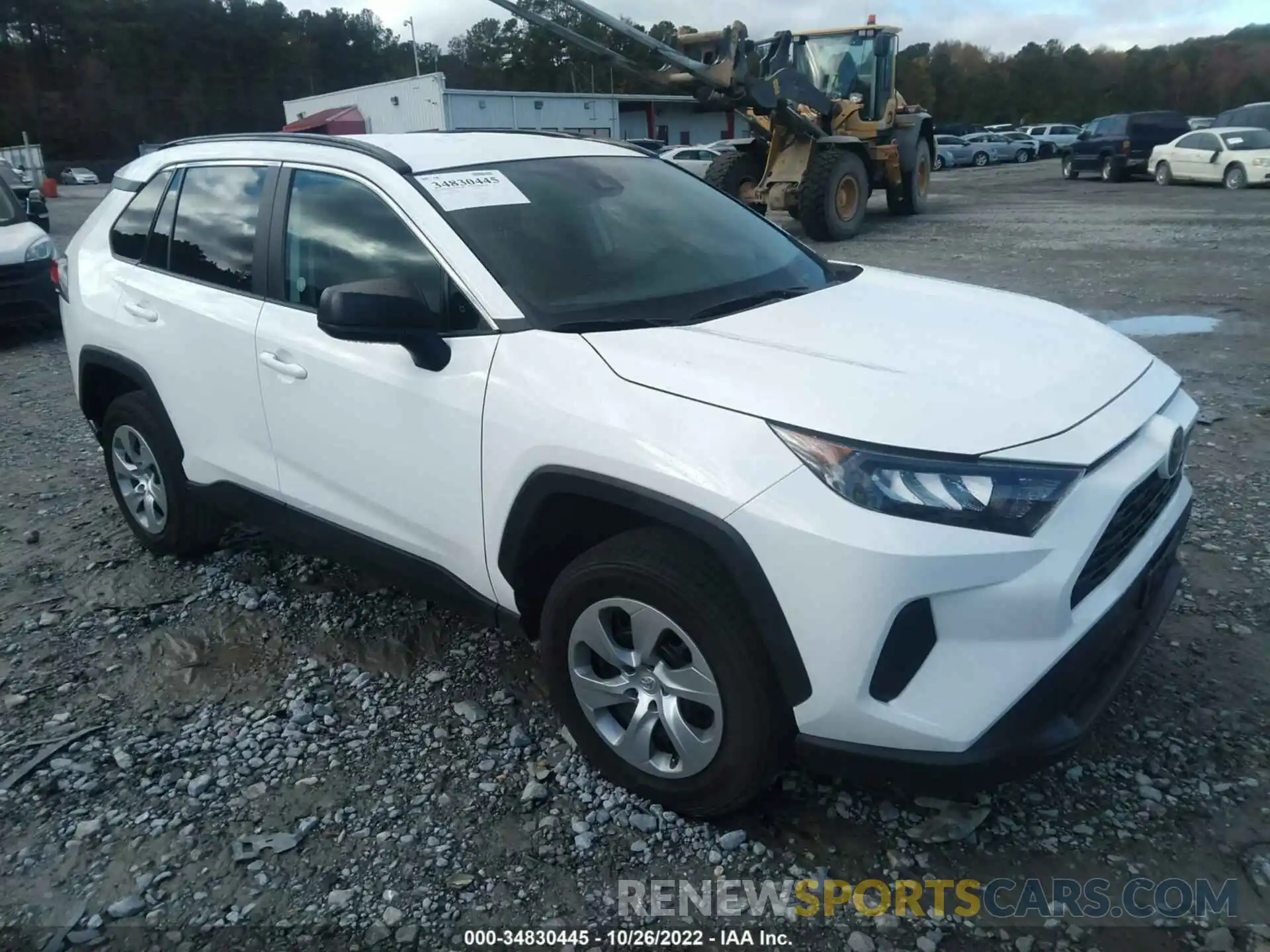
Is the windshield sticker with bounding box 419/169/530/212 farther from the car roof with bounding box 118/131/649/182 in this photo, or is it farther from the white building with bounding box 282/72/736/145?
the white building with bounding box 282/72/736/145

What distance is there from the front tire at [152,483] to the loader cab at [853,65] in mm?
13559

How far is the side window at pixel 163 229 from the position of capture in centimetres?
398

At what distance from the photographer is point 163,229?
4.01 metres

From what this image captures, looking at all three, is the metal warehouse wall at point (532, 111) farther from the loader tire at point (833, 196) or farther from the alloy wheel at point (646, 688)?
the alloy wheel at point (646, 688)

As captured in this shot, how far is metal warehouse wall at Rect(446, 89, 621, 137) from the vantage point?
31719 millimetres

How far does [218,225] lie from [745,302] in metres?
2.10

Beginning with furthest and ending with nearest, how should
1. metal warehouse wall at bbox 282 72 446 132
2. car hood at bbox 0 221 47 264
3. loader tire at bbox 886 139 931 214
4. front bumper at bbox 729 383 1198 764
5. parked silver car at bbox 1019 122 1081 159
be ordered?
parked silver car at bbox 1019 122 1081 159
metal warehouse wall at bbox 282 72 446 132
loader tire at bbox 886 139 931 214
car hood at bbox 0 221 47 264
front bumper at bbox 729 383 1198 764

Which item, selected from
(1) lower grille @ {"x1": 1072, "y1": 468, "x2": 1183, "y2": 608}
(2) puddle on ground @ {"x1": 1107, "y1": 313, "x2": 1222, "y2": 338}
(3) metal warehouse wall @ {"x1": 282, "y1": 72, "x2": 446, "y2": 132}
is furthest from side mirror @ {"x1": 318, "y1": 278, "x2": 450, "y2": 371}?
(3) metal warehouse wall @ {"x1": 282, "y1": 72, "x2": 446, "y2": 132}

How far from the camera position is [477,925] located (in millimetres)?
2369

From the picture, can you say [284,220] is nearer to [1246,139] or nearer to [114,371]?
[114,371]

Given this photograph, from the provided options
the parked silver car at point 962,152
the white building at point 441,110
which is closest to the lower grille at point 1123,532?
the white building at point 441,110

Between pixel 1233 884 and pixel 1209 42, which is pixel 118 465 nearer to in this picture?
pixel 1233 884

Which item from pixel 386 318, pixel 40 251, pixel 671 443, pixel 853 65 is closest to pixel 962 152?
pixel 853 65

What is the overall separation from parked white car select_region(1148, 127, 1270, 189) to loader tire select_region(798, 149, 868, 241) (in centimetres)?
1134
